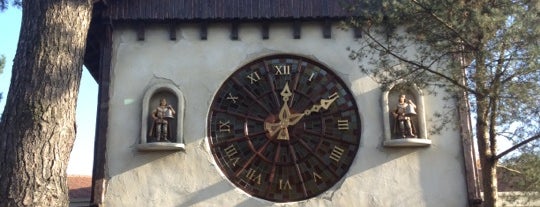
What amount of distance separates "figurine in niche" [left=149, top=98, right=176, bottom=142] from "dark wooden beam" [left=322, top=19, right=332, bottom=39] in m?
2.80

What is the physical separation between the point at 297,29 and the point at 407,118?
7.63 ft

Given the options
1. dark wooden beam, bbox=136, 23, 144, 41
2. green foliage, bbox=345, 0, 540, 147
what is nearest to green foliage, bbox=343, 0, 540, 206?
green foliage, bbox=345, 0, 540, 147

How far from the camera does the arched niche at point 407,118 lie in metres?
9.50

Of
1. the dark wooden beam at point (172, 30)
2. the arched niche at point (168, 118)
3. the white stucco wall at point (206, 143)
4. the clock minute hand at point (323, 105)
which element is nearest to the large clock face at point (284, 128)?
the clock minute hand at point (323, 105)

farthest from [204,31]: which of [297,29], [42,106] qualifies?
[42,106]

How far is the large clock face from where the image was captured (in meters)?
9.56

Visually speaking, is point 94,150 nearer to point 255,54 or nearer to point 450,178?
point 255,54

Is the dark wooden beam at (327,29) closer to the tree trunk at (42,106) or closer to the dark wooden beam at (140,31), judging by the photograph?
the dark wooden beam at (140,31)

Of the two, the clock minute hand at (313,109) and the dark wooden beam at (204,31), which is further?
the dark wooden beam at (204,31)

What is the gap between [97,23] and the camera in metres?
10.5

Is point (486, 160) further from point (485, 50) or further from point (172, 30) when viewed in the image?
point (172, 30)

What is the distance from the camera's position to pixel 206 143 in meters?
9.75

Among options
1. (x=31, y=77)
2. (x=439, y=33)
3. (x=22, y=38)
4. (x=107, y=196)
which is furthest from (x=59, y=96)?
(x=439, y=33)

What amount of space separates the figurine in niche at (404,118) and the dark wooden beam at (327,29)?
158 cm
